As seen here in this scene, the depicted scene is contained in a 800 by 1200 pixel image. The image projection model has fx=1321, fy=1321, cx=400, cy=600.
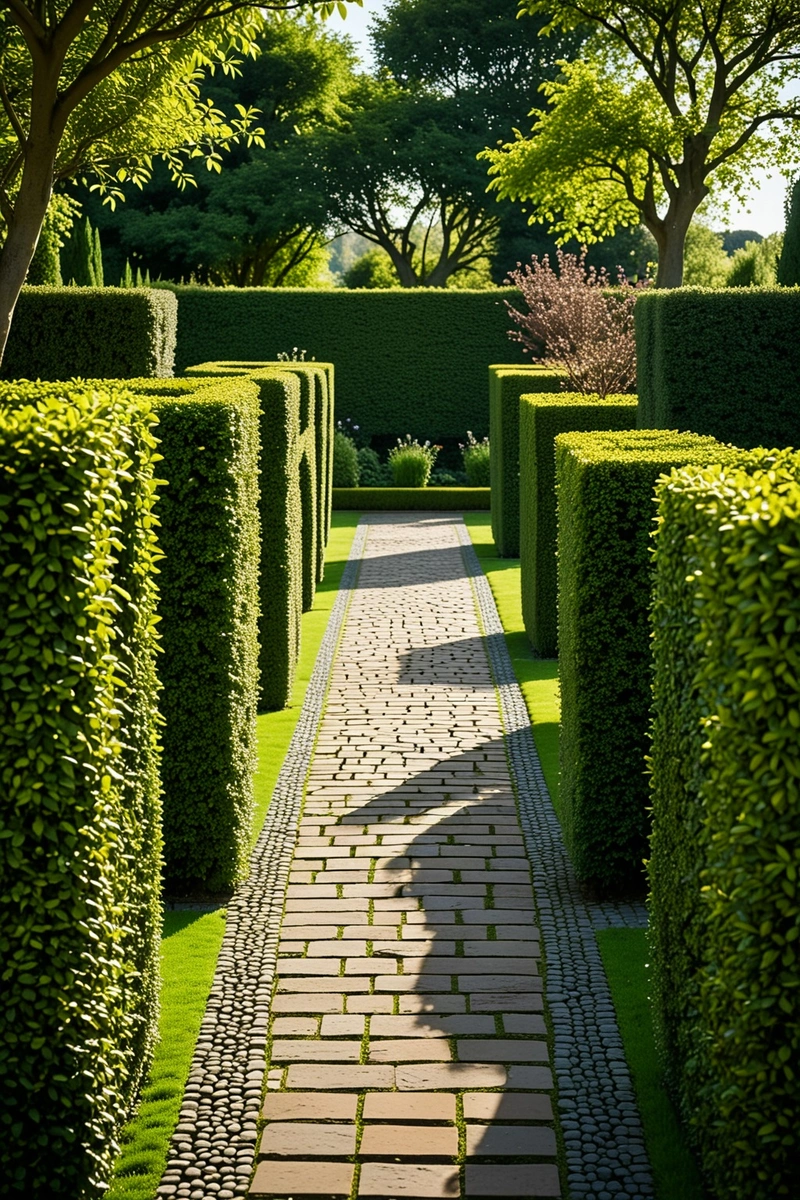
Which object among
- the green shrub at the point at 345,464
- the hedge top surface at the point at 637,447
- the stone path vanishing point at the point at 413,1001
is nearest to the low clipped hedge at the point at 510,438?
the green shrub at the point at 345,464

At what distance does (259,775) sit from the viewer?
951 cm

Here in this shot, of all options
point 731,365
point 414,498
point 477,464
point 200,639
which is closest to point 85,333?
point 414,498

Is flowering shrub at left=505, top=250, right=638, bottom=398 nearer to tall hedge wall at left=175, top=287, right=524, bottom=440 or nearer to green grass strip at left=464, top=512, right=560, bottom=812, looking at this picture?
tall hedge wall at left=175, top=287, right=524, bottom=440

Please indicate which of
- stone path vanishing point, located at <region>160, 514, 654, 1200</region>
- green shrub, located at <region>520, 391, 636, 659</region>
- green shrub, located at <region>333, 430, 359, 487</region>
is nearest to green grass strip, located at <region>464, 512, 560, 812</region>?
stone path vanishing point, located at <region>160, 514, 654, 1200</region>

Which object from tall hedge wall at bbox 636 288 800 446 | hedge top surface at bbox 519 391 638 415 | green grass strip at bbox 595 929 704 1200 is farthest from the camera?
tall hedge wall at bbox 636 288 800 446

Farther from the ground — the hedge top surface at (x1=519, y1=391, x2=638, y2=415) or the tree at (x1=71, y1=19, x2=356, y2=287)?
Result: the tree at (x1=71, y1=19, x2=356, y2=287)

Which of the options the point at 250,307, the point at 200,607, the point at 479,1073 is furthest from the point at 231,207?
the point at 479,1073

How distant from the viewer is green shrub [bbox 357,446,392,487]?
2756 centimetres

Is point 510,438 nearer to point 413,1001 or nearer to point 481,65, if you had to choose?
point 413,1001

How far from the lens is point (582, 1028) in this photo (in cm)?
576

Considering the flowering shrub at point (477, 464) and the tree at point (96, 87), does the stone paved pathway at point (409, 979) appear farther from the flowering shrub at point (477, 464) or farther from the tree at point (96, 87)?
the flowering shrub at point (477, 464)

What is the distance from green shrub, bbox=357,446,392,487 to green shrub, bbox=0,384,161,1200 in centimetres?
2303

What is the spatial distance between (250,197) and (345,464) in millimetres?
20064

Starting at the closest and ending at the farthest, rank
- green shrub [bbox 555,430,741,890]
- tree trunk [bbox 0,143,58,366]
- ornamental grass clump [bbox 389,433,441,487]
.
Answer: green shrub [bbox 555,430,741,890]
tree trunk [bbox 0,143,58,366]
ornamental grass clump [bbox 389,433,441,487]
